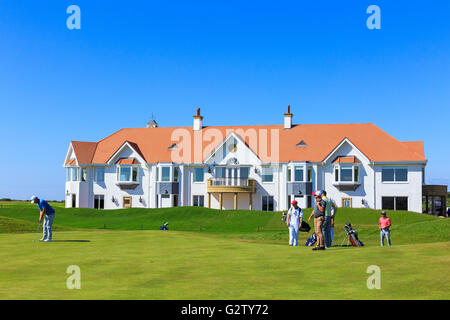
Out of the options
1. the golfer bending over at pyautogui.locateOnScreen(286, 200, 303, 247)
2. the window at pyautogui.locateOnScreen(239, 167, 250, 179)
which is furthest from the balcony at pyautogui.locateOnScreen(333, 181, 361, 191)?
the golfer bending over at pyautogui.locateOnScreen(286, 200, 303, 247)

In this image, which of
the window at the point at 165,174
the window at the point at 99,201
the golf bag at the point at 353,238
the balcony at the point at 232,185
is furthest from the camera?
the window at the point at 99,201

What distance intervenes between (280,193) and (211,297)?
180ft

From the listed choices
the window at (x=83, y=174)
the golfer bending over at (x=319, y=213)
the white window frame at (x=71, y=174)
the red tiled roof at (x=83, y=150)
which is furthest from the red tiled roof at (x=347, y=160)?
the golfer bending over at (x=319, y=213)

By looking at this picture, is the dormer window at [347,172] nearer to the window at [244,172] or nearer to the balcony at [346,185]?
the balcony at [346,185]

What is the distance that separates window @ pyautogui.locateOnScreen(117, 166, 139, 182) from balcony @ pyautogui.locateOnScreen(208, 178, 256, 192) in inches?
437

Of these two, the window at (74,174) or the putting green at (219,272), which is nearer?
the putting green at (219,272)

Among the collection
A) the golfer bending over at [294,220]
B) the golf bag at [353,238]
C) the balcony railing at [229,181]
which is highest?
the balcony railing at [229,181]

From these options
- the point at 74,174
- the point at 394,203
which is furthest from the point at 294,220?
the point at 74,174

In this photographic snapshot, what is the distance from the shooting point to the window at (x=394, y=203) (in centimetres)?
6262

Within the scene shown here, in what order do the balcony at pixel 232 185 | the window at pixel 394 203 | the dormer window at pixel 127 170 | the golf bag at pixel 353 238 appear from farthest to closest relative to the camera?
1. the dormer window at pixel 127 170
2. the balcony at pixel 232 185
3. the window at pixel 394 203
4. the golf bag at pixel 353 238

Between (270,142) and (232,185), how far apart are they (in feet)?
27.5

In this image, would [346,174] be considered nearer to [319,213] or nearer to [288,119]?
[288,119]
